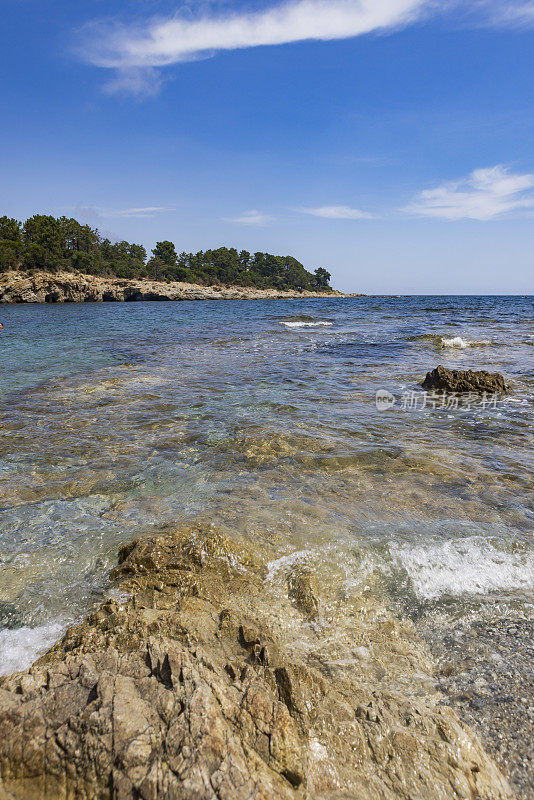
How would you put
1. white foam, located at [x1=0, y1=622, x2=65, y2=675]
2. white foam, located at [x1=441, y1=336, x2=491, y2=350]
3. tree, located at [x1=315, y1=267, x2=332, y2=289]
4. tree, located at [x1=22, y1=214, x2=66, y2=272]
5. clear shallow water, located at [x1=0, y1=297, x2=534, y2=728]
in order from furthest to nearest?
tree, located at [x1=315, y1=267, x2=332, y2=289]
tree, located at [x1=22, y1=214, x2=66, y2=272]
white foam, located at [x1=441, y1=336, x2=491, y2=350]
clear shallow water, located at [x1=0, y1=297, x2=534, y2=728]
white foam, located at [x1=0, y1=622, x2=65, y2=675]

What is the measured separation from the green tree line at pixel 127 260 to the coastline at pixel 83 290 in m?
4.67

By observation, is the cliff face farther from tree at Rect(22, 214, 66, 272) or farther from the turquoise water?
the turquoise water

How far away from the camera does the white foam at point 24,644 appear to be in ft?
8.17

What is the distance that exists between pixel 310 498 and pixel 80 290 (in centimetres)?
7523

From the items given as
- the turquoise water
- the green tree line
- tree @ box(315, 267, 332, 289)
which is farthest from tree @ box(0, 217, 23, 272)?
tree @ box(315, 267, 332, 289)

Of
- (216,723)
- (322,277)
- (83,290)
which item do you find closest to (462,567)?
(216,723)

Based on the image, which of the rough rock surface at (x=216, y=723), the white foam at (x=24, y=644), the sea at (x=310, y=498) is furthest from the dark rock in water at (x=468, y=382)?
the white foam at (x=24, y=644)

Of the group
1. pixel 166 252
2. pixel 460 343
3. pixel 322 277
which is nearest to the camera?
pixel 460 343

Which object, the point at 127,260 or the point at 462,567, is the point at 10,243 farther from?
the point at 462,567

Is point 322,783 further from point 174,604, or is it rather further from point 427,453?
point 427,453

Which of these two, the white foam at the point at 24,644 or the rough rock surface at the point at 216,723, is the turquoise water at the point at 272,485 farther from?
the rough rock surface at the point at 216,723

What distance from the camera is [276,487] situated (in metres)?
4.90

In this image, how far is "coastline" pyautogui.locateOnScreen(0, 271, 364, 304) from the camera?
6294cm

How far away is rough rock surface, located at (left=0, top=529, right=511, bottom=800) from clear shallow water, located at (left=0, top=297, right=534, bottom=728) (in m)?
0.61
